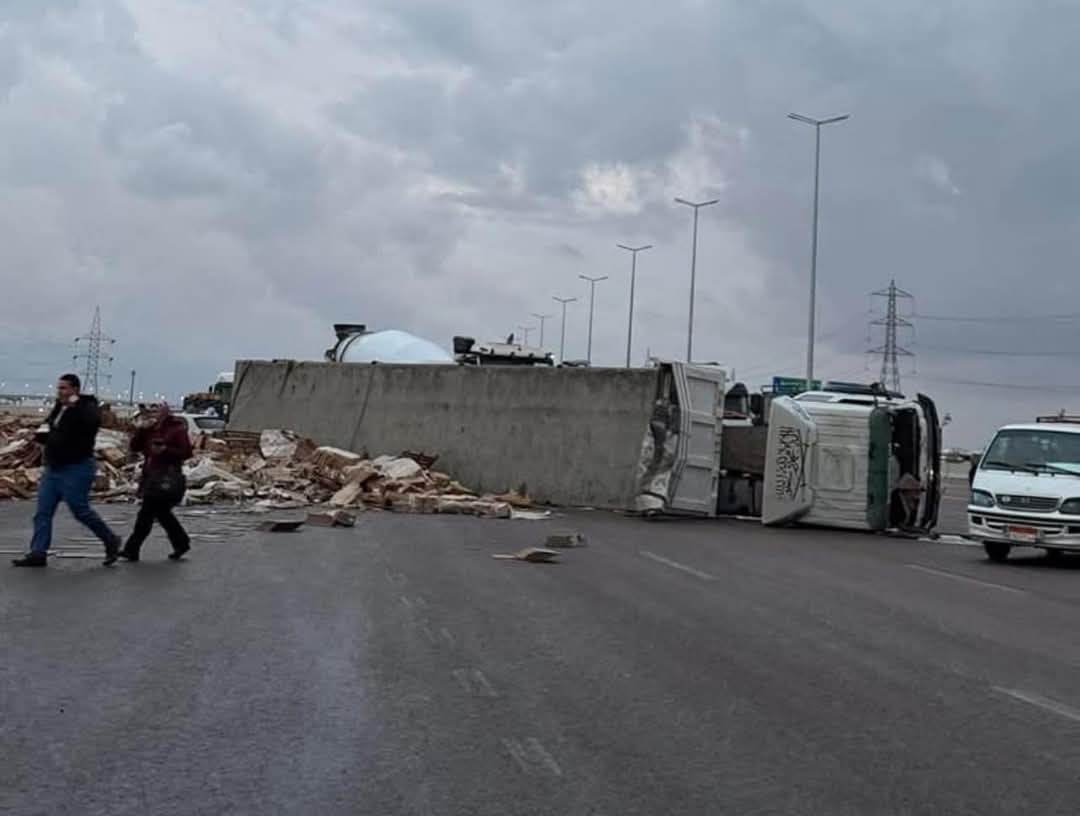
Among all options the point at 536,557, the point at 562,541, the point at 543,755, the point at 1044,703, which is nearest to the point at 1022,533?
the point at 562,541

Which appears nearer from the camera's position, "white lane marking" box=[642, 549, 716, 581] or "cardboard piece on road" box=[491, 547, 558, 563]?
"white lane marking" box=[642, 549, 716, 581]

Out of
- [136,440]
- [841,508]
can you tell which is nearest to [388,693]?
[136,440]

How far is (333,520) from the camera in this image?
2005 cm

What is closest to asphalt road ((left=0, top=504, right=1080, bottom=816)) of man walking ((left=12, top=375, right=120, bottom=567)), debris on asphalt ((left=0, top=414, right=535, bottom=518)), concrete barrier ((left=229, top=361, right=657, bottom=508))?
man walking ((left=12, top=375, right=120, bottom=567))

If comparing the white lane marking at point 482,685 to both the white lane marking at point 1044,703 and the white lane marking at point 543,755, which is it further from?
the white lane marking at point 1044,703

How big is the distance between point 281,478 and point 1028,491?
43.7 feet

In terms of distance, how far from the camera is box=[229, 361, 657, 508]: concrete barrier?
87.6 feet

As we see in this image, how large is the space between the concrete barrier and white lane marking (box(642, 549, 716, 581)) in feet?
27.4

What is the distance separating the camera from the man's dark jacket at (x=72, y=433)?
13414 millimetres

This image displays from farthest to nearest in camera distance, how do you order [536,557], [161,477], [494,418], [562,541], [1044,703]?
[494,418]
[562,541]
[536,557]
[161,477]
[1044,703]

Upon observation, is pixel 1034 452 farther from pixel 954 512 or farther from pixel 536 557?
pixel 954 512

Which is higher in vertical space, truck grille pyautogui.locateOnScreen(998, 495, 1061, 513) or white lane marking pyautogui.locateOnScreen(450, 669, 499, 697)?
truck grille pyautogui.locateOnScreen(998, 495, 1061, 513)

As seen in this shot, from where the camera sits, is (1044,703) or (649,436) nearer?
(1044,703)

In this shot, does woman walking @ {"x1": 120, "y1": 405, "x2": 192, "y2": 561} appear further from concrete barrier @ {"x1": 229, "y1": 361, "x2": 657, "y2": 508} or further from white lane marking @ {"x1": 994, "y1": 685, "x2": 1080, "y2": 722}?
concrete barrier @ {"x1": 229, "y1": 361, "x2": 657, "y2": 508}
